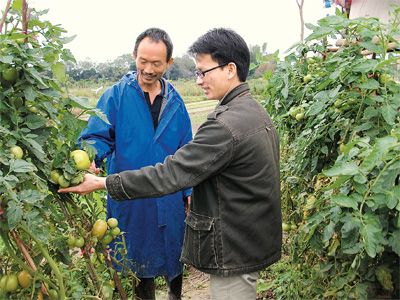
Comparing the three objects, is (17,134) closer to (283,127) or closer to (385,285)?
(385,285)

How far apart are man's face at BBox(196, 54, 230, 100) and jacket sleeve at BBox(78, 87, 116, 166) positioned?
27.1 inches

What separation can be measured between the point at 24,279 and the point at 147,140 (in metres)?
1.08

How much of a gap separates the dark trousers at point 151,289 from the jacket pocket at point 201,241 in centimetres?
85

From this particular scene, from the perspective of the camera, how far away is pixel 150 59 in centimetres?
225

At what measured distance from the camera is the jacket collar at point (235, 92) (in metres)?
1.73

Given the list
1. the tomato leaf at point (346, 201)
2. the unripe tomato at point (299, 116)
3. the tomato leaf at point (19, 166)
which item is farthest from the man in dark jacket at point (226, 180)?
the unripe tomato at point (299, 116)

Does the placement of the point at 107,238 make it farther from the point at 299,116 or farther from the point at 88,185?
the point at 299,116

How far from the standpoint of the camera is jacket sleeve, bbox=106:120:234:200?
5.23 ft

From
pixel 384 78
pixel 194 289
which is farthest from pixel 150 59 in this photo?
pixel 194 289

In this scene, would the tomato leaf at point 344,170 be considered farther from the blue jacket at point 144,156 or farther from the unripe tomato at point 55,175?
the blue jacket at point 144,156

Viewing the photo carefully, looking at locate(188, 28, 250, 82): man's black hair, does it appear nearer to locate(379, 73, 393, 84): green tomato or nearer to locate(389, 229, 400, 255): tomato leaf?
locate(379, 73, 393, 84): green tomato

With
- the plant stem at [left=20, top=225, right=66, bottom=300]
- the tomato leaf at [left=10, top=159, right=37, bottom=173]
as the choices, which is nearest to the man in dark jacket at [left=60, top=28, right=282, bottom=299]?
the plant stem at [left=20, top=225, right=66, bottom=300]

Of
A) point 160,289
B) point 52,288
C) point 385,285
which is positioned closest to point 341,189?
point 385,285

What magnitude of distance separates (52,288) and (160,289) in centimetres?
180
